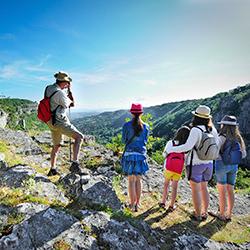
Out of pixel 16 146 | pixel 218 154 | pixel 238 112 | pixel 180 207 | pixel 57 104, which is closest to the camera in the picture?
pixel 218 154

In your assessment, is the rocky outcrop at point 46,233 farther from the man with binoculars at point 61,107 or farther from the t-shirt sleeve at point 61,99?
the t-shirt sleeve at point 61,99

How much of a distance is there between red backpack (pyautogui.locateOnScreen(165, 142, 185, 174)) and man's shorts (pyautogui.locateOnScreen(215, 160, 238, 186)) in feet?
2.75

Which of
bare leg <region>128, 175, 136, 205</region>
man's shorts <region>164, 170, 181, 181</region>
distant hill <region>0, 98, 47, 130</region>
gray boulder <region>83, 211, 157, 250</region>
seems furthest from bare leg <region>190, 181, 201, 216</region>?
distant hill <region>0, 98, 47, 130</region>

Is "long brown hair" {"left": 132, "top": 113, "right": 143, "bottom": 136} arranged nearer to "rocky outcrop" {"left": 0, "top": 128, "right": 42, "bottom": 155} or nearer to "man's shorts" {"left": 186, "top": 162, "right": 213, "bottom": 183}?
"man's shorts" {"left": 186, "top": 162, "right": 213, "bottom": 183}

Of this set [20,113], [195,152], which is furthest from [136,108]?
[20,113]

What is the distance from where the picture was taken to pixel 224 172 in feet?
22.1

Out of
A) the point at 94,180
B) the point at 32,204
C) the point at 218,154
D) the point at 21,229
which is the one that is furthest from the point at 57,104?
the point at 218,154

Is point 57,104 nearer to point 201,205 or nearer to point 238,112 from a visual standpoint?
point 201,205

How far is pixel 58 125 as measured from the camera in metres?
6.95

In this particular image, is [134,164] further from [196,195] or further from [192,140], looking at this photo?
[196,195]

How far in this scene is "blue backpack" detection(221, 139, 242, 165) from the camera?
655 centimetres

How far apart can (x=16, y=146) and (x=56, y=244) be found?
27.0 feet

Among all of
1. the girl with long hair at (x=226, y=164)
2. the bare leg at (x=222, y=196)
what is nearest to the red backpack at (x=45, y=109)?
the girl with long hair at (x=226, y=164)

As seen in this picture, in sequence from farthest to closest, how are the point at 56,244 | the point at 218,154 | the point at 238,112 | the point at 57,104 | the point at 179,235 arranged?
the point at 238,112, the point at 57,104, the point at 218,154, the point at 179,235, the point at 56,244
